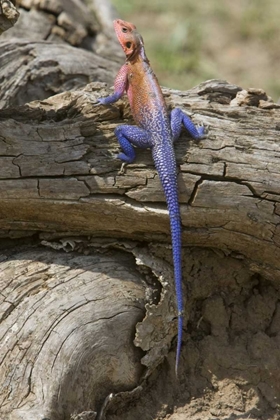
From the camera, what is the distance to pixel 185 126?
3986 millimetres

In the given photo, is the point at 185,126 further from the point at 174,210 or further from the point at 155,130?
the point at 174,210

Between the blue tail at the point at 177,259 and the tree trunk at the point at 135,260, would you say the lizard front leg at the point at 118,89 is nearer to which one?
the tree trunk at the point at 135,260

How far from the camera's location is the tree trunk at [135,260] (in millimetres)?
3686

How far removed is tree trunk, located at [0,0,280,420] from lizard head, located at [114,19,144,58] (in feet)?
1.92

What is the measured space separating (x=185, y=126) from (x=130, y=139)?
365mm

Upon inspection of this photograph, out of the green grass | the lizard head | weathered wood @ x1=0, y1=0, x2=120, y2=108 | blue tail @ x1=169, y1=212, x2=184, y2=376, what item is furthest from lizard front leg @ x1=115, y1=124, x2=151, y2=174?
the green grass

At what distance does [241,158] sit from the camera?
385 cm

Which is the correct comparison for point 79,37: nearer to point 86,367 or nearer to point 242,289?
point 242,289

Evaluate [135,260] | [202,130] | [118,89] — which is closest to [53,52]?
[118,89]

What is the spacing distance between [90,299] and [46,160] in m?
0.89

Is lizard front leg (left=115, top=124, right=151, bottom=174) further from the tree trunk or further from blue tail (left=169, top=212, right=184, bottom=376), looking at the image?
blue tail (left=169, top=212, right=184, bottom=376)

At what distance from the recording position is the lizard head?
4570 millimetres

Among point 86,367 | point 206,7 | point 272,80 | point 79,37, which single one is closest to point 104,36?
point 79,37

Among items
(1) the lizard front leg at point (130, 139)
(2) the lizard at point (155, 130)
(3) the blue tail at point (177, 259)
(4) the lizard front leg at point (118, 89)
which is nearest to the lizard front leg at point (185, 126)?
(2) the lizard at point (155, 130)
